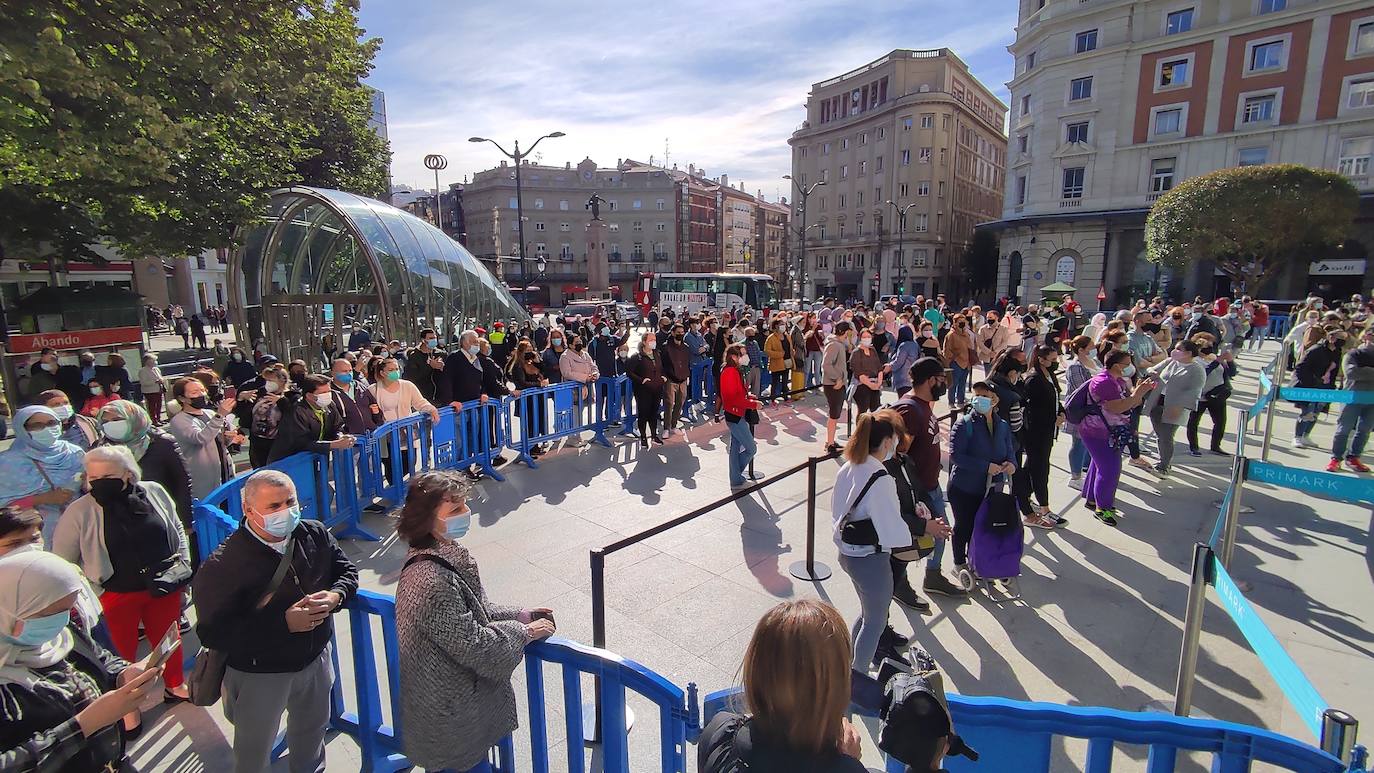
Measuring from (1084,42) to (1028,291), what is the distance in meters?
15.4

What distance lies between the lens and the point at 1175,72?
35625mm

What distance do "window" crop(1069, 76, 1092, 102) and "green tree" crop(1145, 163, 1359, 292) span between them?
11.6m

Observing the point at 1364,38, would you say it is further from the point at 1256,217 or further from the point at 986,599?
the point at 986,599

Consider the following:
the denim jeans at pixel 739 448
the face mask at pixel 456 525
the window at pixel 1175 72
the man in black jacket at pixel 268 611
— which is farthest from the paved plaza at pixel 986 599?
the window at pixel 1175 72

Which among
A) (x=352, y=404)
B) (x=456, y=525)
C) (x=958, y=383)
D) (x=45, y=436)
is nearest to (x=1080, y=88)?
(x=958, y=383)

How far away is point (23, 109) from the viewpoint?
6031mm

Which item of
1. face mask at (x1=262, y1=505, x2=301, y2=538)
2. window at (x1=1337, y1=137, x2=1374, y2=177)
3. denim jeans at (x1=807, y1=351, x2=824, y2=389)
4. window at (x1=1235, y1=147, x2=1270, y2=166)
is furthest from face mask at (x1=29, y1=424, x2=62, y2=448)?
window at (x1=1337, y1=137, x2=1374, y2=177)

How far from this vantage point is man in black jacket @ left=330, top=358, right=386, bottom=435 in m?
6.50

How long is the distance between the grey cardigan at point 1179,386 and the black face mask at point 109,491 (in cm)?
980

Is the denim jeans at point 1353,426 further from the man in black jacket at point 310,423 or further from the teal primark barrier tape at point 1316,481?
the man in black jacket at point 310,423

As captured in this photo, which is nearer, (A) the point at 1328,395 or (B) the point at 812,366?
(A) the point at 1328,395

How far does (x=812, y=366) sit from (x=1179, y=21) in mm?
38690

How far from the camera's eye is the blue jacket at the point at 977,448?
4961 millimetres

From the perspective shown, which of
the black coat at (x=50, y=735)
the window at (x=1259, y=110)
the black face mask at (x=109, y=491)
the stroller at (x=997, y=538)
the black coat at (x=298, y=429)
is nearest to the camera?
the black coat at (x=50, y=735)
